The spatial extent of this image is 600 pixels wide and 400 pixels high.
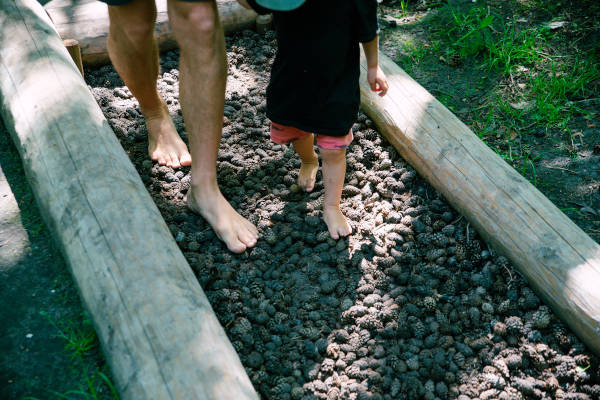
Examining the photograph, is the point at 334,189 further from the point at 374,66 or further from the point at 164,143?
the point at 164,143

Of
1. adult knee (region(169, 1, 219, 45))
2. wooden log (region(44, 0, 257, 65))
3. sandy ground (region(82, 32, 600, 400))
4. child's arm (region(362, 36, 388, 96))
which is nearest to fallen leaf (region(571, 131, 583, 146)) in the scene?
sandy ground (region(82, 32, 600, 400))

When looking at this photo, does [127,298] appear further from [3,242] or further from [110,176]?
[3,242]

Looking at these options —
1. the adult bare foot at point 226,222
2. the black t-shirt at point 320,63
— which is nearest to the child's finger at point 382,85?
the black t-shirt at point 320,63

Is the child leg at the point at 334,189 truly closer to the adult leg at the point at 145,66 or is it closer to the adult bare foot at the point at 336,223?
the adult bare foot at the point at 336,223

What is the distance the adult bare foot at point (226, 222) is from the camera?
2641 mm

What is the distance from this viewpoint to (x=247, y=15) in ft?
13.7

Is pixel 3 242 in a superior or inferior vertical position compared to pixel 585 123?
superior

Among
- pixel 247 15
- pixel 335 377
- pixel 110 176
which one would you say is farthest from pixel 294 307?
pixel 247 15

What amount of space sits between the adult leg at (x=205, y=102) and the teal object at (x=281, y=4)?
1.23 ft

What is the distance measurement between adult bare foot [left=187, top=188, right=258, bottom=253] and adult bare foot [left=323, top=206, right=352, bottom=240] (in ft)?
1.22

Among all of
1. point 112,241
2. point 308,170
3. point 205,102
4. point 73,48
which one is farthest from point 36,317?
point 73,48

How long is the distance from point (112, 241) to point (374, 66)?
1311mm

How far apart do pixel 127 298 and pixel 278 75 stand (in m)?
1.15

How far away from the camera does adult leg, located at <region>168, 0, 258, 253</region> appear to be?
2301 mm
